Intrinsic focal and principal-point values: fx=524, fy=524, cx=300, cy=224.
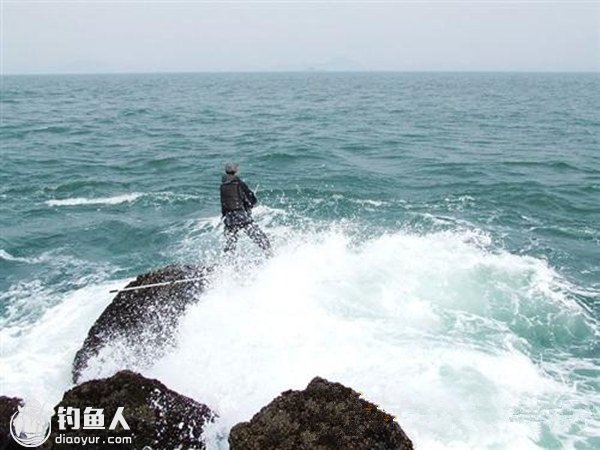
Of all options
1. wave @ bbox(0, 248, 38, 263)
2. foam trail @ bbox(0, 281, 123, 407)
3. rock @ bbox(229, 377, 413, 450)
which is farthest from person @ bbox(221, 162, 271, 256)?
wave @ bbox(0, 248, 38, 263)

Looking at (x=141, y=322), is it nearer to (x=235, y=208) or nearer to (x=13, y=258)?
(x=235, y=208)

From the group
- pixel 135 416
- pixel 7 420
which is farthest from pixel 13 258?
pixel 135 416

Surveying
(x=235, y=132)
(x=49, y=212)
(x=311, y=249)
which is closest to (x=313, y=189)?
(x=311, y=249)

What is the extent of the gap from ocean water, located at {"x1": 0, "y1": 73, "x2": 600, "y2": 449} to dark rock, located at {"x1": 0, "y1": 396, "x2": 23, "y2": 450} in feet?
7.07

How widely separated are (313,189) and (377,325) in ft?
36.0

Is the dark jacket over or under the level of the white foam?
over

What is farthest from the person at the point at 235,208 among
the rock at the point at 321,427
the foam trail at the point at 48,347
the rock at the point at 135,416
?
the rock at the point at 321,427

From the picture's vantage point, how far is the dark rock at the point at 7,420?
6559mm

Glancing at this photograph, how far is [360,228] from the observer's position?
657 inches

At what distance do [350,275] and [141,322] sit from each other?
5.49m

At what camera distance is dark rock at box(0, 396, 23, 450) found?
21.5 ft

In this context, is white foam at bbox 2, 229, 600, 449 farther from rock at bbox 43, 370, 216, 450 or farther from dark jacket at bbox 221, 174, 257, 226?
dark jacket at bbox 221, 174, 257, 226

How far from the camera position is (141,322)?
9.80 meters

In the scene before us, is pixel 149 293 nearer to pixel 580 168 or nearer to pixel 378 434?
pixel 378 434
